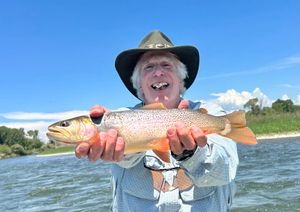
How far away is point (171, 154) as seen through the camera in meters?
3.36

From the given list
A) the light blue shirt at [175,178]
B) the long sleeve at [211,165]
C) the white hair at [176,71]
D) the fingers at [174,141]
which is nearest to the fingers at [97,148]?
the light blue shirt at [175,178]

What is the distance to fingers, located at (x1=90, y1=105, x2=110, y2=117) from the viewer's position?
3.24 meters

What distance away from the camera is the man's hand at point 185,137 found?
10.2ft

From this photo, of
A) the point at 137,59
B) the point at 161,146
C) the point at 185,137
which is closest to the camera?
the point at 185,137

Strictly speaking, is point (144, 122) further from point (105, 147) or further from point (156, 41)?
point (156, 41)

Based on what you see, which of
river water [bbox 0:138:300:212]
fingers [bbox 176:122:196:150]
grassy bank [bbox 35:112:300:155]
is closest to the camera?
fingers [bbox 176:122:196:150]

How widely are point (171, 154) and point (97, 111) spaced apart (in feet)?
2.26

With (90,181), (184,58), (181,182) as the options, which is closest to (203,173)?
(181,182)

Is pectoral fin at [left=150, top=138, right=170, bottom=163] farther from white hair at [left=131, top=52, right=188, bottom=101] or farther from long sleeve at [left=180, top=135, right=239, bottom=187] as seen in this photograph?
white hair at [left=131, top=52, right=188, bottom=101]

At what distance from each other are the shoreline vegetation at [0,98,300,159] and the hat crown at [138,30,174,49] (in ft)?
4.27

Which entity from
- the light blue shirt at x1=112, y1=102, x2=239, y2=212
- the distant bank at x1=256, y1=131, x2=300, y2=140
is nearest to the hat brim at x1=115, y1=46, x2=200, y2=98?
the light blue shirt at x1=112, y1=102, x2=239, y2=212

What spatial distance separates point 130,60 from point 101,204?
22.8 feet

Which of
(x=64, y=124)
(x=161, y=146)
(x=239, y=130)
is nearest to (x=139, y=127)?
(x=161, y=146)

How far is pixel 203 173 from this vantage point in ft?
10.7
